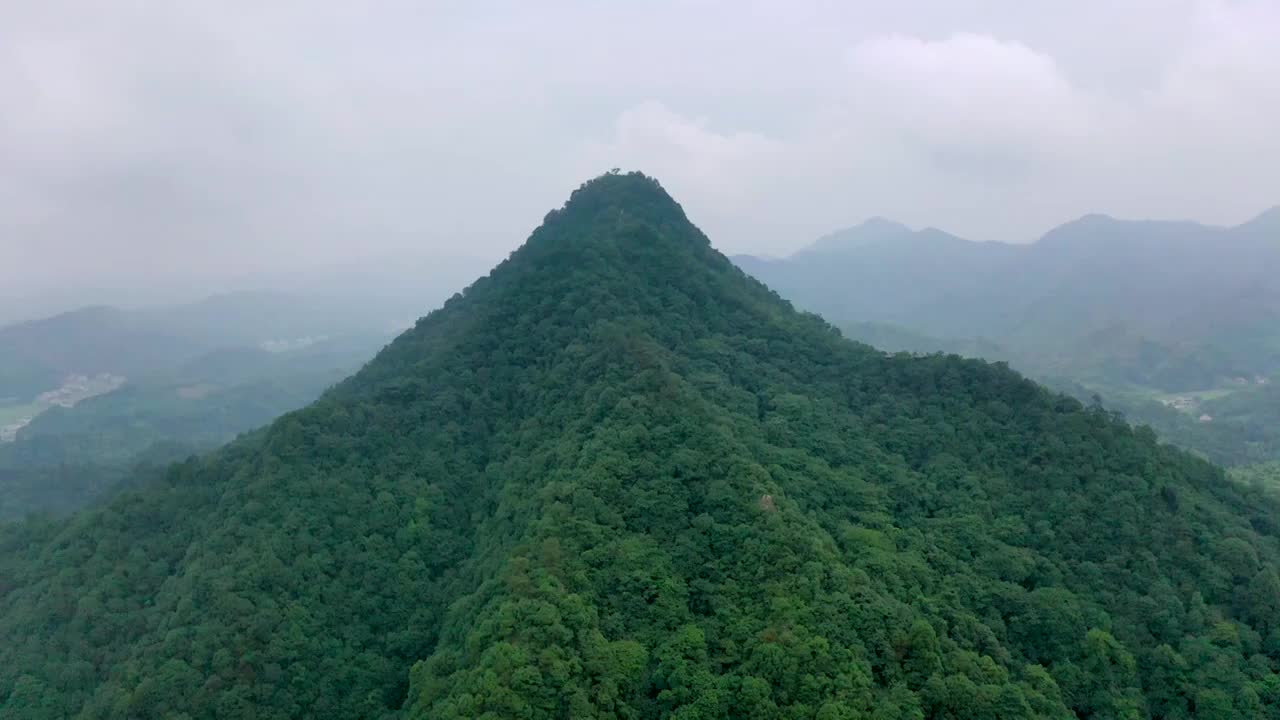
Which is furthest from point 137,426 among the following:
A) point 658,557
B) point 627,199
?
point 658,557

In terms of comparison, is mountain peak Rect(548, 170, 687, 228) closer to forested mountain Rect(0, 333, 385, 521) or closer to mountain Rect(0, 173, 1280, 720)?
mountain Rect(0, 173, 1280, 720)

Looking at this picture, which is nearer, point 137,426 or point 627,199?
point 627,199

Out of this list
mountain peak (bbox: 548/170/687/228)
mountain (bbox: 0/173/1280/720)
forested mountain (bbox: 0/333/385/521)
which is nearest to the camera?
mountain (bbox: 0/173/1280/720)

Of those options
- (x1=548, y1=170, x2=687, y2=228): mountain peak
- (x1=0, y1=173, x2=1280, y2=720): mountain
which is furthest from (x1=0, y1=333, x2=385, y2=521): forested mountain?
(x1=548, y1=170, x2=687, y2=228): mountain peak

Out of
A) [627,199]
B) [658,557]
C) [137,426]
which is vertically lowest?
[137,426]

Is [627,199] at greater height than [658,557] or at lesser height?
greater

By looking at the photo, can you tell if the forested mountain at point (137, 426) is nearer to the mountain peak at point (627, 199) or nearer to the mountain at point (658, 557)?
the mountain at point (658, 557)

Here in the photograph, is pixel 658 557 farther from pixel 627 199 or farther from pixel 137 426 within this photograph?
pixel 137 426

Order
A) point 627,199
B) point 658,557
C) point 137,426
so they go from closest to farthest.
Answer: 1. point 658,557
2. point 627,199
3. point 137,426

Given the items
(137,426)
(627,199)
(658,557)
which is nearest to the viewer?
(658,557)
